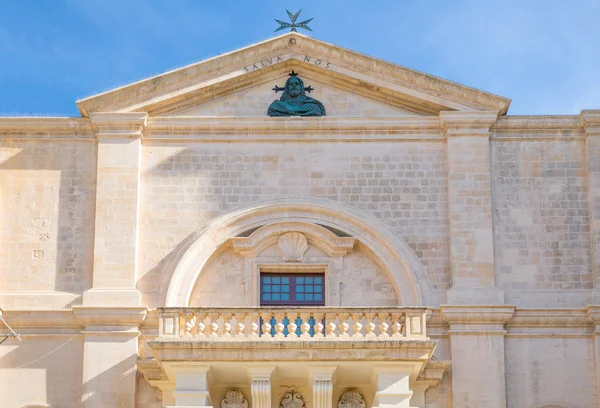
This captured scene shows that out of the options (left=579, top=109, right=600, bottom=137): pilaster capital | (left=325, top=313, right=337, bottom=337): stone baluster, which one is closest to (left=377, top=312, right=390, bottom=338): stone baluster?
(left=325, top=313, right=337, bottom=337): stone baluster

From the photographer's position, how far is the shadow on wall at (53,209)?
3177 cm

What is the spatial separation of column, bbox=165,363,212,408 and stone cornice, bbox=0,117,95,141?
21.9 feet

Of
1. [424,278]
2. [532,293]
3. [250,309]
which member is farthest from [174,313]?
[532,293]

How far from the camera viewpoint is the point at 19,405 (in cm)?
3069

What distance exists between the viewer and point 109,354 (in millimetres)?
30719

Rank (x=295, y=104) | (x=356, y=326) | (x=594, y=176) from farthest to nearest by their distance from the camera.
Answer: (x=295, y=104)
(x=594, y=176)
(x=356, y=326)

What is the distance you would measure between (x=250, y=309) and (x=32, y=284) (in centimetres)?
538

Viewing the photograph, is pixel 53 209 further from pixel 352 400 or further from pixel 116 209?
pixel 352 400

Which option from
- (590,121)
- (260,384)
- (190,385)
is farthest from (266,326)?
(590,121)

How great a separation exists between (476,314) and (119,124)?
887 cm

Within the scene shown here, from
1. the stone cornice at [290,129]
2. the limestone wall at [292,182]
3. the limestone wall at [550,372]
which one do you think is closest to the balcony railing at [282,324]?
the limestone wall at [550,372]

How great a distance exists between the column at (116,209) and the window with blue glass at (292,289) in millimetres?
2817

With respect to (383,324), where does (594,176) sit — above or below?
above

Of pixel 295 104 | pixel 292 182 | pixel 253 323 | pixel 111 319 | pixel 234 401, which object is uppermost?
pixel 295 104
